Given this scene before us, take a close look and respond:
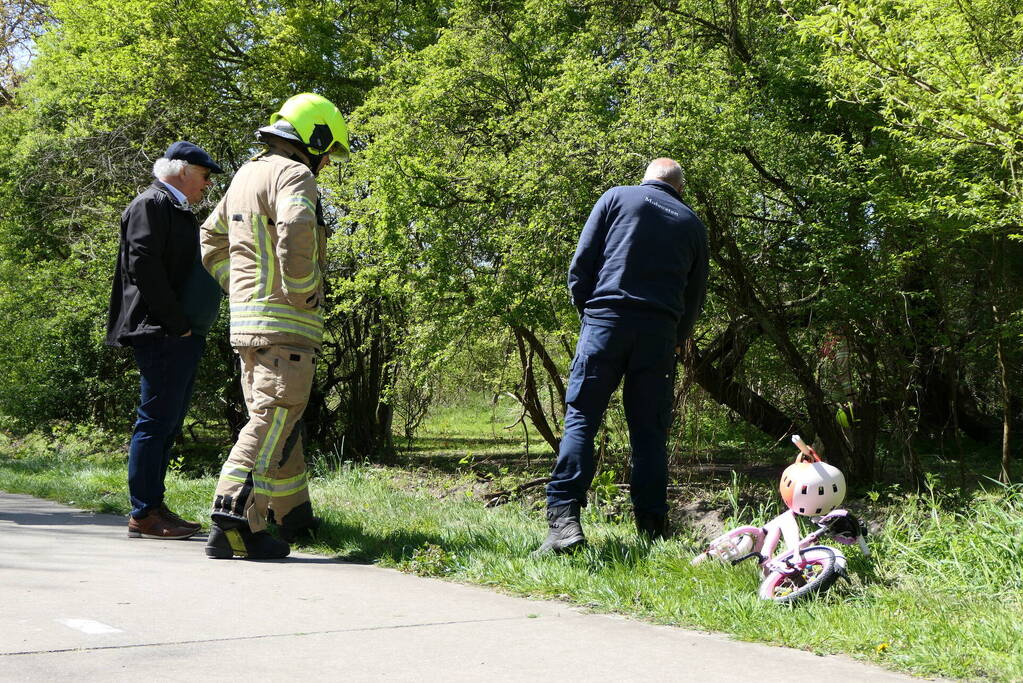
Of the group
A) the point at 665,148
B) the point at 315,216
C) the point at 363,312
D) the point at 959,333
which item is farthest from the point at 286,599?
the point at 363,312

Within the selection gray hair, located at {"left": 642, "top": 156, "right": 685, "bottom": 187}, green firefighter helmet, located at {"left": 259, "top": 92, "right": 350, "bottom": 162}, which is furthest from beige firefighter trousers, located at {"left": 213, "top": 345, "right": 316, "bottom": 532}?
gray hair, located at {"left": 642, "top": 156, "right": 685, "bottom": 187}

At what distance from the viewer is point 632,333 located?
4.88m

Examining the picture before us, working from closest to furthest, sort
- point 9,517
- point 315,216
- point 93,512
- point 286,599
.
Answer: point 286,599, point 315,216, point 9,517, point 93,512

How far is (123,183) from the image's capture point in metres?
13.1

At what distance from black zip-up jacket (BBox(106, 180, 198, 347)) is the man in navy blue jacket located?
2.14 meters

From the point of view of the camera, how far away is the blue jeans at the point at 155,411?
5344mm

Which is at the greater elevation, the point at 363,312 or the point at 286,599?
the point at 363,312

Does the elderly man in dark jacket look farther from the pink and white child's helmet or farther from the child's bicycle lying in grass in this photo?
the pink and white child's helmet

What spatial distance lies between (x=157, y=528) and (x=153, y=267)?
4.51ft

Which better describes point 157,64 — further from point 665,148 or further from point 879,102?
point 879,102

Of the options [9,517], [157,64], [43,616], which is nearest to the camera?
[43,616]

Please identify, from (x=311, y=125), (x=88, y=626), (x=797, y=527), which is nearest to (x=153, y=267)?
(x=311, y=125)

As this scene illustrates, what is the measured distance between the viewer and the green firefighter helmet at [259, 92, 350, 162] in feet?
16.3

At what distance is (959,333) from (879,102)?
73.0 inches
